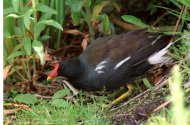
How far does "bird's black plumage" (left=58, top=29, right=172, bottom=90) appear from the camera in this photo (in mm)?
3664

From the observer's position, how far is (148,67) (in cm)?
373

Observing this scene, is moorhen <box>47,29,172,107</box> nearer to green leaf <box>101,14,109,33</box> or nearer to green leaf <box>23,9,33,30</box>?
green leaf <box>101,14,109,33</box>

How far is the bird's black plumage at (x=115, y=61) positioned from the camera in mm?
3664

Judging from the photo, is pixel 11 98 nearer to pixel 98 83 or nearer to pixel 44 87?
pixel 44 87

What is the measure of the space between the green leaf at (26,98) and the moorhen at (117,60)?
197 millimetres

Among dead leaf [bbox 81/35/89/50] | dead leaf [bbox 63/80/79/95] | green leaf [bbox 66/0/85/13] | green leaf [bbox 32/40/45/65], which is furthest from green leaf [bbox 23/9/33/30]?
dead leaf [bbox 81/35/89/50]

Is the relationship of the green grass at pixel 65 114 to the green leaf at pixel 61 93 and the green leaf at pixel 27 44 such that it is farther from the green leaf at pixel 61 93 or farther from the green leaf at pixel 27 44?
the green leaf at pixel 27 44

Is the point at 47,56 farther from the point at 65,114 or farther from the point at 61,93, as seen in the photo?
the point at 65,114

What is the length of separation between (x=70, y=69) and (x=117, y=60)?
43 centimetres

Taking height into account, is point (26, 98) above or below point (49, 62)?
below

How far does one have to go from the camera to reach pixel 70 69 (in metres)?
3.88

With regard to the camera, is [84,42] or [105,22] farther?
[84,42]

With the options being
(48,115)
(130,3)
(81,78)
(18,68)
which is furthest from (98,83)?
(130,3)

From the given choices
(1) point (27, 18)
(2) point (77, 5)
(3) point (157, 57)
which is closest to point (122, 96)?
(3) point (157, 57)
